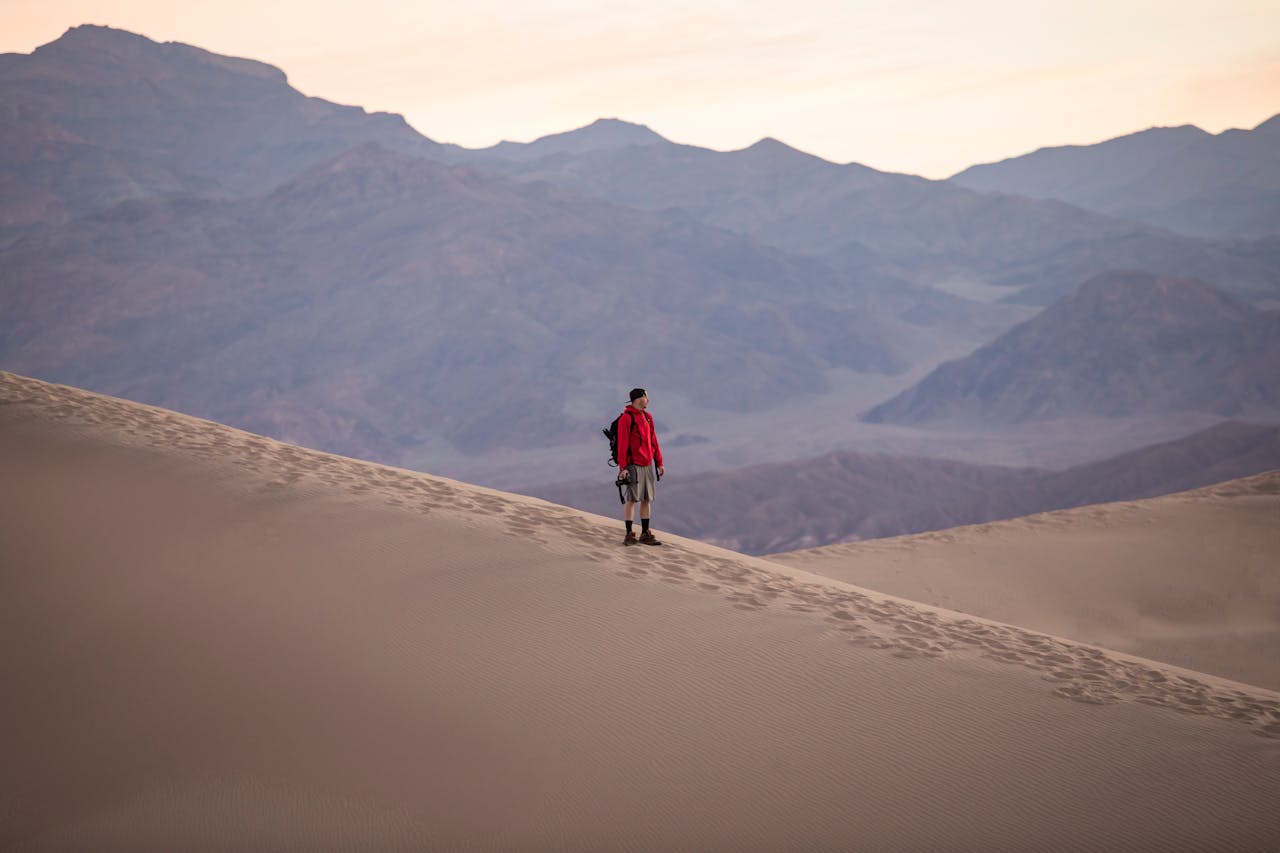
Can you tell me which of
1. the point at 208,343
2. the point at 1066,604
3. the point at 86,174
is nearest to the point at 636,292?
the point at 208,343

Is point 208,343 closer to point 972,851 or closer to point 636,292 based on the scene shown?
point 636,292

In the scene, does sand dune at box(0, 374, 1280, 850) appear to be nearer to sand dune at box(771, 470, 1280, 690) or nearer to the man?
the man

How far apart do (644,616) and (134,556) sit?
4.09 meters

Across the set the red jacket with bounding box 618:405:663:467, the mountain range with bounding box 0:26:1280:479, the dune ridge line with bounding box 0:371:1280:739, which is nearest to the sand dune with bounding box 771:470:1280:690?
the dune ridge line with bounding box 0:371:1280:739

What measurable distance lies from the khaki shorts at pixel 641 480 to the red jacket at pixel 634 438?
95 millimetres

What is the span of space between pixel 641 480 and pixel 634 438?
43 cm

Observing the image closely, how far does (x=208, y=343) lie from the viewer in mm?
142375

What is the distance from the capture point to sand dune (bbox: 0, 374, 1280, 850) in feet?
20.6

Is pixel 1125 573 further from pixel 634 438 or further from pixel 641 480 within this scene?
pixel 634 438

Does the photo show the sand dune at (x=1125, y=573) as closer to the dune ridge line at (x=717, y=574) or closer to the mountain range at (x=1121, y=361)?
the dune ridge line at (x=717, y=574)

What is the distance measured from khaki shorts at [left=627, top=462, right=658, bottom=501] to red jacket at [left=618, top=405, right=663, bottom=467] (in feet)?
0.31

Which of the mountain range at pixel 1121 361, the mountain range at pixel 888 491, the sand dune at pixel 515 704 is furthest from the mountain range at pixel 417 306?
the sand dune at pixel 515 704

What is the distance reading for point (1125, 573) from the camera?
2025 centimetres

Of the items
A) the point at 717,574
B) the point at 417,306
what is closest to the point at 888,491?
Answer: the point at 717,574
